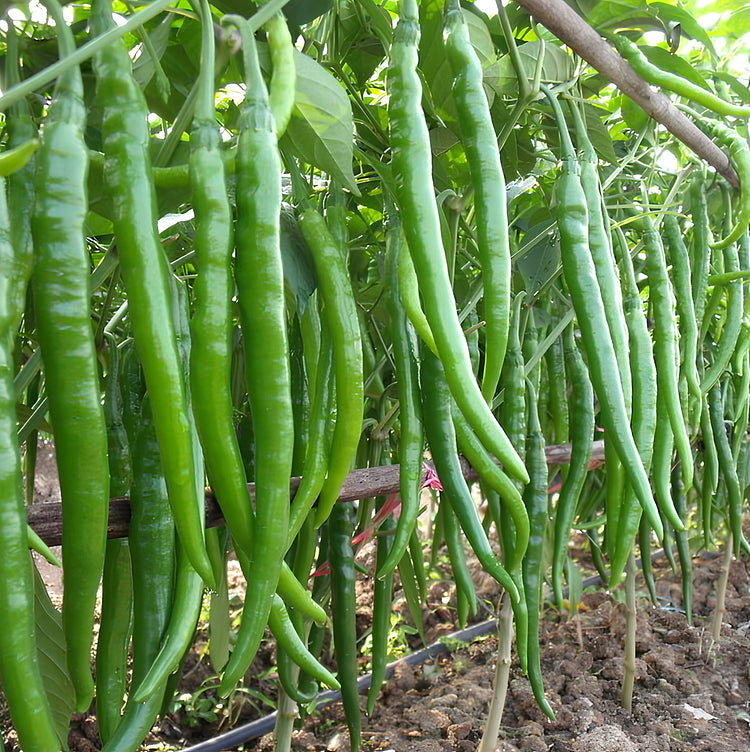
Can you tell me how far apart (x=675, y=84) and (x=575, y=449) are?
0.61 m

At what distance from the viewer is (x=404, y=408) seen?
0.82 metres

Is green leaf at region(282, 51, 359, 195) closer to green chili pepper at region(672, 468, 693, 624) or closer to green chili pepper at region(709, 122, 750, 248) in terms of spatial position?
green chili pepper at region(709, 122, 750, 248)

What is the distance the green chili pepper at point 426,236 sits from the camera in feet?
1.84

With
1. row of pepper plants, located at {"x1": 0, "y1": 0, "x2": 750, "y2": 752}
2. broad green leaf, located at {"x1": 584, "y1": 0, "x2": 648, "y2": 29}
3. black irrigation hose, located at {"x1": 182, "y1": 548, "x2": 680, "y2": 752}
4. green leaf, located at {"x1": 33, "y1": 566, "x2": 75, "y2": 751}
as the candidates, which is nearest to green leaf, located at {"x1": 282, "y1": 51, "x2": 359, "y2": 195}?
row of pepper plants, located at {"x1": 0, "y1": 0, "x2": 750, "y2": 752}

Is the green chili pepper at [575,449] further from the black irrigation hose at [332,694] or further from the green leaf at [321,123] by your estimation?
the black irrigation hose at [332,694]

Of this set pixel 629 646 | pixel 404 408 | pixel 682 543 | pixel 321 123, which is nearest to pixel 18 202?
pixel 321 123

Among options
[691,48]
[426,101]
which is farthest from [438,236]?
[691,48]

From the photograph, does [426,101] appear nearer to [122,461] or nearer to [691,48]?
[122,461]

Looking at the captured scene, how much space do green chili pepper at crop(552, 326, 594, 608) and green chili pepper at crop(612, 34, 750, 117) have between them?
0.52 meters

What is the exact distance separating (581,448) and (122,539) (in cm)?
77

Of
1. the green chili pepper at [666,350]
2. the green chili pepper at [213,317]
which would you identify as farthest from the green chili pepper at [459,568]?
the green chili pepper at [213,317]

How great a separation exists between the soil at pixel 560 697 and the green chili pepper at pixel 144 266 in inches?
63.4

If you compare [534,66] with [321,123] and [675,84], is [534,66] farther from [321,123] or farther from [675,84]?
[321,123]

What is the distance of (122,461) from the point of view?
743mm
